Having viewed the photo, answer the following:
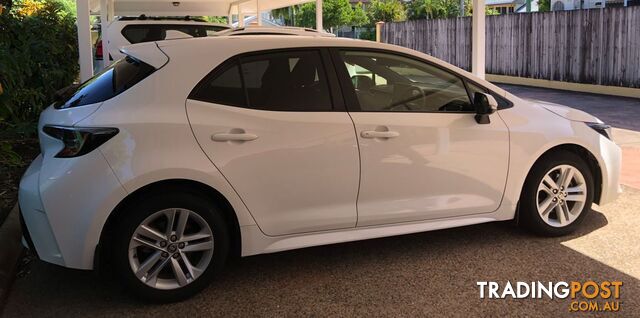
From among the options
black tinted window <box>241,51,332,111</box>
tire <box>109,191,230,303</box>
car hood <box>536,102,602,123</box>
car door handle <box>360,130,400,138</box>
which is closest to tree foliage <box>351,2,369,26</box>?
car hood <box>536,102,602,123</box>

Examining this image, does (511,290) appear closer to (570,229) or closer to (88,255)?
(570,229)

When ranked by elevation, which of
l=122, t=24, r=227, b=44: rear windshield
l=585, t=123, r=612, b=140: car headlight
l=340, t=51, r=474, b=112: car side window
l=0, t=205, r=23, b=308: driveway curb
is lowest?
l=0, t=205, r=23, b=308: driveway curb

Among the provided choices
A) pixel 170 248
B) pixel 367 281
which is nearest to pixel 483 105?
pixel 367 281

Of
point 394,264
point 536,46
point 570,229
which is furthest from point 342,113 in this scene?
point 536,46

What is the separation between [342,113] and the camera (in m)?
4.16

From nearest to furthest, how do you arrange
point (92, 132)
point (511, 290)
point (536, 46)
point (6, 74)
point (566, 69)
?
point (92, 132) < point (511, 290) < point (6, 74) < point (566, 69) < point (536, 46)

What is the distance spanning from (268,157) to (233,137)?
264 millimetres

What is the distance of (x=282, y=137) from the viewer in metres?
3.96

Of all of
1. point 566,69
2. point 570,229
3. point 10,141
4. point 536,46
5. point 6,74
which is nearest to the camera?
point 570,229

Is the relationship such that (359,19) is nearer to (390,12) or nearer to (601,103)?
(390,12)

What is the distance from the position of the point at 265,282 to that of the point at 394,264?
0.96 m

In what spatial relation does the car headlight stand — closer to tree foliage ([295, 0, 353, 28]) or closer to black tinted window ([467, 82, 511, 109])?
black tinted window ([467, 82, 511, 109])

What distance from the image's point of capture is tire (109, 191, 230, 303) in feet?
12.1

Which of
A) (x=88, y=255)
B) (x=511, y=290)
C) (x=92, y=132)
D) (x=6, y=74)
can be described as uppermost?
(x=6, y=74)
